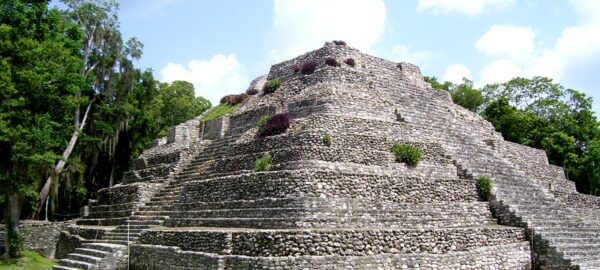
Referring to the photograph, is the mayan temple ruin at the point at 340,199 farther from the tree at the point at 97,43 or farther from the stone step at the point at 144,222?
the tree at the point at 97,43

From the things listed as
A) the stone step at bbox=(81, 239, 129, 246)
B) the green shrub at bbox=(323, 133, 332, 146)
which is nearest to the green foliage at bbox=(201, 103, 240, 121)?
the stone step at bbox=(81, 239, 129, 246)

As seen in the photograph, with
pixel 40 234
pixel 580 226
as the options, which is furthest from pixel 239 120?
pixel 580 226

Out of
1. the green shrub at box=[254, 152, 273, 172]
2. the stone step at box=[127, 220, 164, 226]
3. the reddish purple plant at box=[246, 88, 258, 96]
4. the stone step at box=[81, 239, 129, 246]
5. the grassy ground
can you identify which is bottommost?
the grassy ground

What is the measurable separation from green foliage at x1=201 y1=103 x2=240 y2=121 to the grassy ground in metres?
9.86

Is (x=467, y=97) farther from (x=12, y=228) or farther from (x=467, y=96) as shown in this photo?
(x=12, y=228)

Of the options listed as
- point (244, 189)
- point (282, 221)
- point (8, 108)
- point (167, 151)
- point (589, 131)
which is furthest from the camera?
point (589, 131)

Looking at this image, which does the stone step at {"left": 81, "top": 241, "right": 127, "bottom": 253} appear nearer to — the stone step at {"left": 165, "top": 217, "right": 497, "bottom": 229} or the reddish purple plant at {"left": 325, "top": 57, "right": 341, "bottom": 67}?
the stone step at {"left": 165, "top": 217, "right": 497, "bottom": 229}

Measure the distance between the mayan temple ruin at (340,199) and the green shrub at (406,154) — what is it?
24 cm

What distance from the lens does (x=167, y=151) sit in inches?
989

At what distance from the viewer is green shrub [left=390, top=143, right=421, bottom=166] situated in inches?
711

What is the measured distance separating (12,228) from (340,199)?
48.8 feet

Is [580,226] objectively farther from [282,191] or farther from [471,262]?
[282,191]

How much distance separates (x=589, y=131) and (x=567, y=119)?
174 centimetres

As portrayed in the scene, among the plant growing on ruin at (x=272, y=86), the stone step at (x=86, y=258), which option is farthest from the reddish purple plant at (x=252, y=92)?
the stone step at (x=86, y=258)
